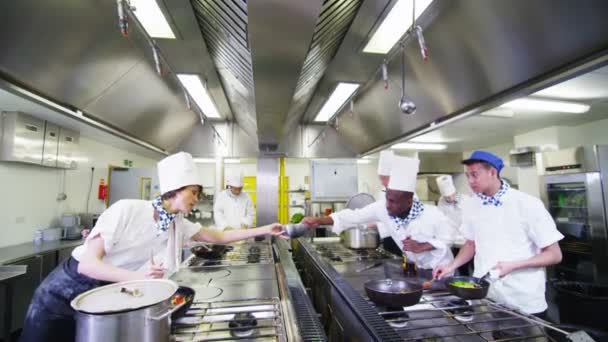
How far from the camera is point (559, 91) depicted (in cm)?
266

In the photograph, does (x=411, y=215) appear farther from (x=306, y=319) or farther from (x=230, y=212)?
(x=230, y=212)

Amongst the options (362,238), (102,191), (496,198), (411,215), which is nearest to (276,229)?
(362,238)

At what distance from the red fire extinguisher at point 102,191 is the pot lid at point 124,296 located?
4827mm

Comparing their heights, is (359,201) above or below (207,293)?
above

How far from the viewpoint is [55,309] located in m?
1.28

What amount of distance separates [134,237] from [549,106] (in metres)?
3.94

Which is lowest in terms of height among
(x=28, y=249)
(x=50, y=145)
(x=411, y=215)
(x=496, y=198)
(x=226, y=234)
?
(x=28, y=249)

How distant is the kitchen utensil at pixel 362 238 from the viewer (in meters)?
2.60

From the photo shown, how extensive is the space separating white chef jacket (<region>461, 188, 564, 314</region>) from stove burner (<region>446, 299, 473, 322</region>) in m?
0.37

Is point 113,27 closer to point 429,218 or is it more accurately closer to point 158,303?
point 158,303

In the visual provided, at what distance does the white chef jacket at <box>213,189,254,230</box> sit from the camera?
400cm

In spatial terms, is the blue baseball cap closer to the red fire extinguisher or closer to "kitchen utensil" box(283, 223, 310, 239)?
"kitchen utensil" box(283, 223, 310, 239)

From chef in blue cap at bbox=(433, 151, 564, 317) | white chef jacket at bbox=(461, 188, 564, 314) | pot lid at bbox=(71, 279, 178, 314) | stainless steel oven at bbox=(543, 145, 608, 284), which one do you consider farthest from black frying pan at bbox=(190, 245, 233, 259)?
stainless steel oven at bbox=(543, 145, 608, 284)

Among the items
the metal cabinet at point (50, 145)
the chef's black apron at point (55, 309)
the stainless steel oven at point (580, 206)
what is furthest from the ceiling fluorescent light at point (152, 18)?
the stainless steel oven at point (580, 206)
